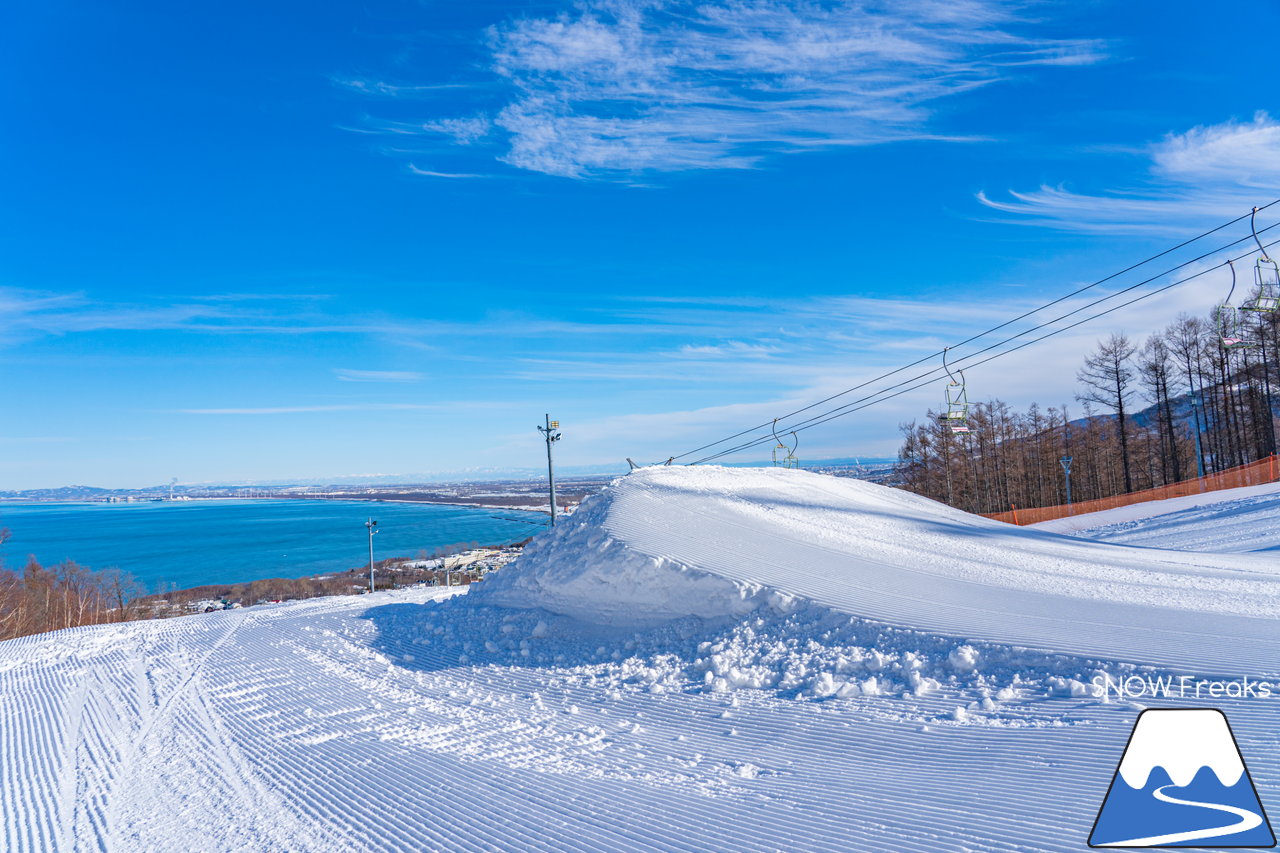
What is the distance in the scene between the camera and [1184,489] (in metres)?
26.0

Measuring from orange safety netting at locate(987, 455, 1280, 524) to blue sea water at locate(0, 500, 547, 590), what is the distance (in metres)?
43.1

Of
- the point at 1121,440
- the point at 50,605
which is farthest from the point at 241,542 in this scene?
the point at 1121,440

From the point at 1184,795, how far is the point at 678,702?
487 centimetres

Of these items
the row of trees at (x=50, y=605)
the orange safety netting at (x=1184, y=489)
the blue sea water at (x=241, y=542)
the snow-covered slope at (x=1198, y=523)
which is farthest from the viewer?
the blue sea water at (x=241, y=542)

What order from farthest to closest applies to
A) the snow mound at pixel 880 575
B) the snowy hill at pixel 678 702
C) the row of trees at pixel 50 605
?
the row of trees at pixel 50 605, the snow mound at pixel 880 575, the snowy hill at pixel 678 702

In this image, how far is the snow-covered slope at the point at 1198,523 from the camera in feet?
51.4

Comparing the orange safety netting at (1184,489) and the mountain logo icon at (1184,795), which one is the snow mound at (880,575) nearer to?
the mountain logo icon at (1184,795)

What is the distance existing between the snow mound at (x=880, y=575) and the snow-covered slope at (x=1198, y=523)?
403cm

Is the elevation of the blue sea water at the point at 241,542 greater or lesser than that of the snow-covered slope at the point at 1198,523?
lesser

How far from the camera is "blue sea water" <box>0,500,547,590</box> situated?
86125 millimetres

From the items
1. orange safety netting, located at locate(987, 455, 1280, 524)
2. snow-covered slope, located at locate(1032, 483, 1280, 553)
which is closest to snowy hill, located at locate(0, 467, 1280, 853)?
snow-covered slope, located at locate(1032, 483, 1280, 553)

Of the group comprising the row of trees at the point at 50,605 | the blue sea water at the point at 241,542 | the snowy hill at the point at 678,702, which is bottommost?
the blue sea water at the point at 241,542

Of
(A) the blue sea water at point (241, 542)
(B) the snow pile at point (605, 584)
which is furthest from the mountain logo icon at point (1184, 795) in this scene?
(A) the blue sea water at point (241, 542)

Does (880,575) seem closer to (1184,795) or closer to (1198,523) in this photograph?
(1184,795)
